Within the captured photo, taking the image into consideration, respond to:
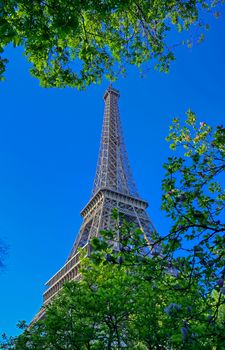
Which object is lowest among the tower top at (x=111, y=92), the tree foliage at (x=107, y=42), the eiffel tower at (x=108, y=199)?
the tree foliage at (x=107, y=42)

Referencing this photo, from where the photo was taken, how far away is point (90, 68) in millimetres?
9328

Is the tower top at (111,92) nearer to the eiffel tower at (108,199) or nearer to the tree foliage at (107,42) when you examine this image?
the eiffel tower at (108,199)

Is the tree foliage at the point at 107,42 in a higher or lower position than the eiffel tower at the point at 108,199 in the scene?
lower

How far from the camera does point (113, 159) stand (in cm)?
6831

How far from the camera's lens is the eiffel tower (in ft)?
154

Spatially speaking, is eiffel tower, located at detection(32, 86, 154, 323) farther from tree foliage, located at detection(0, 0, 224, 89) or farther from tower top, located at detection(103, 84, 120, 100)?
tree foliage, located at detection(0, 0, 224, 89)

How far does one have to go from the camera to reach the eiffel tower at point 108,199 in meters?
47.0

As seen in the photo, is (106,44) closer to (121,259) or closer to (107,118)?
(121,259)

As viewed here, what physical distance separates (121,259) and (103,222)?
135 feet

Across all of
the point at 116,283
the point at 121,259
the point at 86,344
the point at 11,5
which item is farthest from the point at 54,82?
the point at 86,344

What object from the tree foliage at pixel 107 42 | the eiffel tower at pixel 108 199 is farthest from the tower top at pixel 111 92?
the tree foliage at pixel 107 42

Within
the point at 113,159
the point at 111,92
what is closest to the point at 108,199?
the point at 113,159

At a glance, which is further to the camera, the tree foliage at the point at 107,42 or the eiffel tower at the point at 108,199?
the eiffel tower at the point at 108,199

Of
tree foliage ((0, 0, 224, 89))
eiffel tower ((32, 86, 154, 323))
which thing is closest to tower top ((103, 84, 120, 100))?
eiffel tower ((32, 86, 154, 323))
